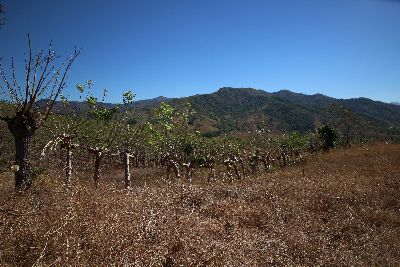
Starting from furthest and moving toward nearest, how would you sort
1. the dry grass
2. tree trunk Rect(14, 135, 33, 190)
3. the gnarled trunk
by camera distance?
the gnarled trunk → tree trunk Rect(14, 135, 33, 190) → the dry grass

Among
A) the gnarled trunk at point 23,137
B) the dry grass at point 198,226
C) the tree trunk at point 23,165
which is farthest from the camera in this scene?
the gnarled trunk at point 23,137

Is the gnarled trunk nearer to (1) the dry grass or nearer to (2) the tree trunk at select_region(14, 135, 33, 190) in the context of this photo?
(2) the tree trunk at select_region(14, 135, 33, 190)

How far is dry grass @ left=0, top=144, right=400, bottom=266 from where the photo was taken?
523 cm

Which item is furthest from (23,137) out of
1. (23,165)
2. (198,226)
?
(198,226)

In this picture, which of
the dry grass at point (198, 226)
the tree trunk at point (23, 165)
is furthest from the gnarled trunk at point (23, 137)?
the dry grass at point (198, 226)

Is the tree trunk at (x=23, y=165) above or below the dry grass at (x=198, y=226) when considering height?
above

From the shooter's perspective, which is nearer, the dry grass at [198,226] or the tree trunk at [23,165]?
the dry grass at [198,226]

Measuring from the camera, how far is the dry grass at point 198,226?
523cm

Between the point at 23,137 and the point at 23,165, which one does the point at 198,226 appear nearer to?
the point at 23,165

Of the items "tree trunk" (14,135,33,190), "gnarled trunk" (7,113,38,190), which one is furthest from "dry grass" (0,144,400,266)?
"gnarled trunk" (7,113,38,190)

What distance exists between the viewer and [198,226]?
7258 mm

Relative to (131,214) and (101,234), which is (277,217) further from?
(101,234)

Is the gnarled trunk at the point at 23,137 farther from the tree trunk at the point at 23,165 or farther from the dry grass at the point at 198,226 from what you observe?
the dry grass at the point at 198,226

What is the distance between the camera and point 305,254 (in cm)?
679
